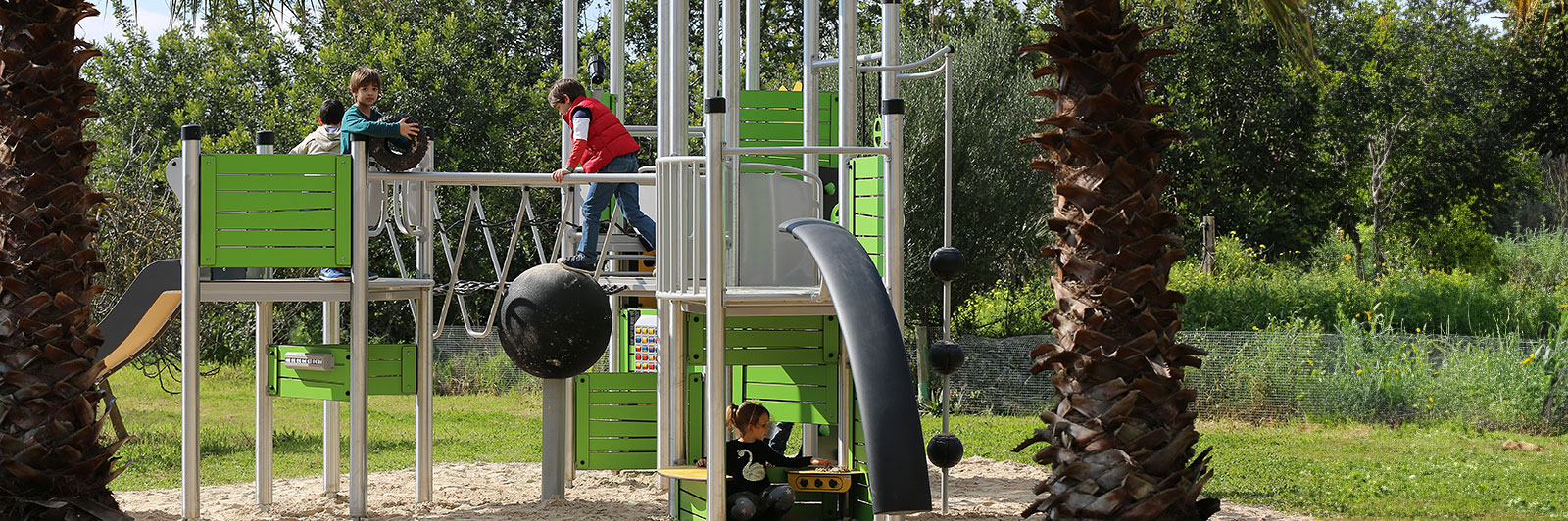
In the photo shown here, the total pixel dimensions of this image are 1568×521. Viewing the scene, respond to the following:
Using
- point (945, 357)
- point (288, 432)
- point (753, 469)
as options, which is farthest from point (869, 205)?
point (288, 432)

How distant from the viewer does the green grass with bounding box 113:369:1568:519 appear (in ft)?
29.2

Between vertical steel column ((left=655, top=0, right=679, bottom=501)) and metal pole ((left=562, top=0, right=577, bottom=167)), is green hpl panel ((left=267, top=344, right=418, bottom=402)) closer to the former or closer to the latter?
vertical steel column ((left=655, top=0, right=679, bottom=501))

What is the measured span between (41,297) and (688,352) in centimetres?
295

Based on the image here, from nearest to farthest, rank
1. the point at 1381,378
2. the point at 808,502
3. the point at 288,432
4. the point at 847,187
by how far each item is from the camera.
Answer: the point at 808,502
the point at 847,187
the point at 1381,378
the point at 288,432

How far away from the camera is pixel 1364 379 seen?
1305 centimetres

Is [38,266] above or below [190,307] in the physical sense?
above

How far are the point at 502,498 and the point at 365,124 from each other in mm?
2588

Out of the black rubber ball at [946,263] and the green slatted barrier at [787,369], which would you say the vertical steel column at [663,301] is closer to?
the green slatted barrier at [787,369]

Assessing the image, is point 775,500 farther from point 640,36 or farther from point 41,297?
point 640,36

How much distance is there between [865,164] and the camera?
23.2 feet

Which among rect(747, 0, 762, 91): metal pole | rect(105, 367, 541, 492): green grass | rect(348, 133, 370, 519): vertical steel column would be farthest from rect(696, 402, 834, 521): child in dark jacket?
rect(105, 367, 541, 492): green grass

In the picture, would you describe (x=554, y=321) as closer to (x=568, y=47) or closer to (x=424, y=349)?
(x=424, y=349)

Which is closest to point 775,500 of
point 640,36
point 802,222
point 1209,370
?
point 802,222

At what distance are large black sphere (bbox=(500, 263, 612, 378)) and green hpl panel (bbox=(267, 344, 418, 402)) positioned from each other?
0.75 meters
